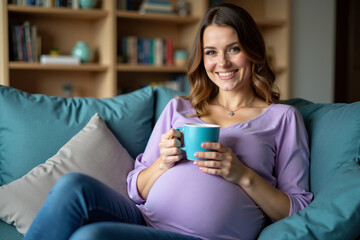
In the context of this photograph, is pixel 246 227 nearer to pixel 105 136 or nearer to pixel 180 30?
pixel 105 136

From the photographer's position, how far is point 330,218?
3.60 ft

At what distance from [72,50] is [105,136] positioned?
2.06 meters

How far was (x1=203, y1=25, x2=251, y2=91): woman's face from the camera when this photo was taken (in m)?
1.47

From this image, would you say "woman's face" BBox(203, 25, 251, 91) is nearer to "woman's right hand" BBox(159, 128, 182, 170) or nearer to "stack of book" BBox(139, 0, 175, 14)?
"woman's right hand" BBox(159, 128, 182, 170)

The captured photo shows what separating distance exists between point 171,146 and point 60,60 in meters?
2.14

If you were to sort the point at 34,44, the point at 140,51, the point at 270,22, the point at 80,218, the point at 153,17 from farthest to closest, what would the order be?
the point at 270,22
the point at 140,51
the point at 153,17
the point at 34,44
the point at 80,218

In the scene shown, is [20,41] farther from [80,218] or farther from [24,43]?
[80,218]

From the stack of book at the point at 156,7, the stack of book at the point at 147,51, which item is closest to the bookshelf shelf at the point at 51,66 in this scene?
the stack of book at the point at 147,51

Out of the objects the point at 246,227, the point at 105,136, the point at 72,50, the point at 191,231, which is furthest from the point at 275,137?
the point at 72,50

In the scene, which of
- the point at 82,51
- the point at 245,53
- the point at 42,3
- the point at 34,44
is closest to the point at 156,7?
the point at 82,51

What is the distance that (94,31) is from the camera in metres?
3.50

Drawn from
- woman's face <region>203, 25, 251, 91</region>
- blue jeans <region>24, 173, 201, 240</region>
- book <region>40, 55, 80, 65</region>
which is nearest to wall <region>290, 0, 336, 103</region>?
book <region>40, 55, 80, 65</region>

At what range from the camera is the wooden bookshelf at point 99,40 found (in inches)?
123

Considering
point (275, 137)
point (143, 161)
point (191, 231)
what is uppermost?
point (275, 137)
